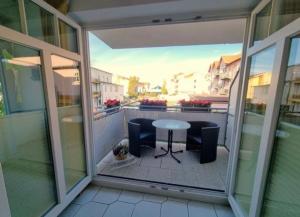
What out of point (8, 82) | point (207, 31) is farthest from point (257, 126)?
point (8, 82)

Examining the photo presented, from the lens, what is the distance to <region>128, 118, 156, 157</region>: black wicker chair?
8.90ft

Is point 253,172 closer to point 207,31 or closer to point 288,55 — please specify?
point 288,55

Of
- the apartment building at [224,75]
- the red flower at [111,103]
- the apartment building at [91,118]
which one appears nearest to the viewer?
the apartment building at [91,118]

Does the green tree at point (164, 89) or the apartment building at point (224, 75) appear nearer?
the apartment building at point (224, 75)

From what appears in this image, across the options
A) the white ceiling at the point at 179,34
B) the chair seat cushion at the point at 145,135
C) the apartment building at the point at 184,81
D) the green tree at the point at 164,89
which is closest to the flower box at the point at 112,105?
the chair seat cushion at the point at 145,135

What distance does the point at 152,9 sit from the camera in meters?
1.41

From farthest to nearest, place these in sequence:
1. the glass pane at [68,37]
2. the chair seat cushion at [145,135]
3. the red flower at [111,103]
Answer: the red flower at [111,103], the chair seat cushion at [145,135], the glass pane at [68,37]

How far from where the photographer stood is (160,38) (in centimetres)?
246

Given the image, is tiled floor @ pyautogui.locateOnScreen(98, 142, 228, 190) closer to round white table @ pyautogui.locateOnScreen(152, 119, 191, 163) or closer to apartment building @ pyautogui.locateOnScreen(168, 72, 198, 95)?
round white table @ pyautogui.locateOnScreen(152, 119, 191, 163)

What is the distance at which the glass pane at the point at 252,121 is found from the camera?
3.92 ft

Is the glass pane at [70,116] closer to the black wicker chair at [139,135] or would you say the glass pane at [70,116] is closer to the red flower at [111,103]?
the black wicker chair at [139,135]

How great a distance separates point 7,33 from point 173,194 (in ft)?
7.51

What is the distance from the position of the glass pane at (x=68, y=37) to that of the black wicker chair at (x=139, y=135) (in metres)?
1.61

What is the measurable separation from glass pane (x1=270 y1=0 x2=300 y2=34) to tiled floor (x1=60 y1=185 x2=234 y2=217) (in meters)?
1.97
